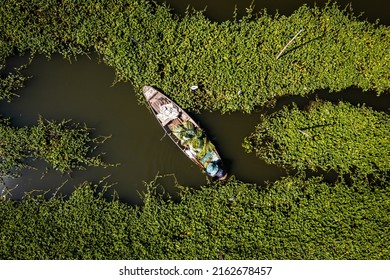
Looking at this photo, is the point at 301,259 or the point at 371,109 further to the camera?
the point at 371,109

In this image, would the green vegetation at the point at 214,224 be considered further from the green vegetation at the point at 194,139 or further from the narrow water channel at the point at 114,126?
the green vegetation at the point at 194,139

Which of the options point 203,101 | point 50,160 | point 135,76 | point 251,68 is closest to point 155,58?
point 135,76

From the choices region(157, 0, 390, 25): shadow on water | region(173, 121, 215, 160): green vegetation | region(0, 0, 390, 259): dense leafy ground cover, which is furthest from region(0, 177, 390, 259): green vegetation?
region(157, 0, 390, 25): shadow on water

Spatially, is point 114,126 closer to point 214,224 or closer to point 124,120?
point 124,120

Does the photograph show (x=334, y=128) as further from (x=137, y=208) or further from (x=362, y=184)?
(x=137, y=208)

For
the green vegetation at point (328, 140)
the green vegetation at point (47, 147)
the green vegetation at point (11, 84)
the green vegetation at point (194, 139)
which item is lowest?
the green vegetation at point (47, 147)

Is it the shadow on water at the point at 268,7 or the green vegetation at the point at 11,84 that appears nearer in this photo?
the green vegetation at the point at 11,84

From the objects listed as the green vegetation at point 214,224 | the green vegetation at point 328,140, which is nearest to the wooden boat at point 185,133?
the green vegetation at point 214,224
